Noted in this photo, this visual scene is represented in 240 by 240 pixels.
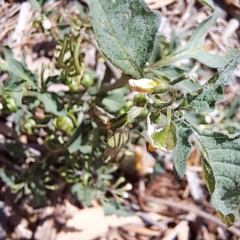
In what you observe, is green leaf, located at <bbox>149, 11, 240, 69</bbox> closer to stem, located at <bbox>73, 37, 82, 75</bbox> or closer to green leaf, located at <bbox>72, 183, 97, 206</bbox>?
stem, located at <bbox>73, 37, 82, 75</bbox>

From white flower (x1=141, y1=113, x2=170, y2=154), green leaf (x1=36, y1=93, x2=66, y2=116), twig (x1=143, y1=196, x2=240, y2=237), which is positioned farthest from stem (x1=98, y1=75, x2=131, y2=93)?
twig (x1=143, y1=196, x2=240, y2=237)

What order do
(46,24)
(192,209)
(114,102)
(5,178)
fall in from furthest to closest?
(192,209) < (5,178) < (114,102) < (46,24)

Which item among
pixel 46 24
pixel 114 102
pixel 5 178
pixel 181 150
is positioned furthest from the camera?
pixel 5 178

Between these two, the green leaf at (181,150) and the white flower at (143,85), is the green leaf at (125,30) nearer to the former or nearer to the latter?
the white flower at (143,85)

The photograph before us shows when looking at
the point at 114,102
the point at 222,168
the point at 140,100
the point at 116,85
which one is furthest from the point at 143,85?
the point at 114,102

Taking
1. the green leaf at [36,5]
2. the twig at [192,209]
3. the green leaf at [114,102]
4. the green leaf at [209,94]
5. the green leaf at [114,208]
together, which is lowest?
the twig at [192,209]

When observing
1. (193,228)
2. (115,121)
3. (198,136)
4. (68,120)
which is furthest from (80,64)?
(193,228)

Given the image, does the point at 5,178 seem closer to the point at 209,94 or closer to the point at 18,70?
the point at 18,70

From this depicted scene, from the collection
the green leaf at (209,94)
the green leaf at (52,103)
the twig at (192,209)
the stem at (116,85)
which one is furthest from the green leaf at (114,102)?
the twig at (192,209)
